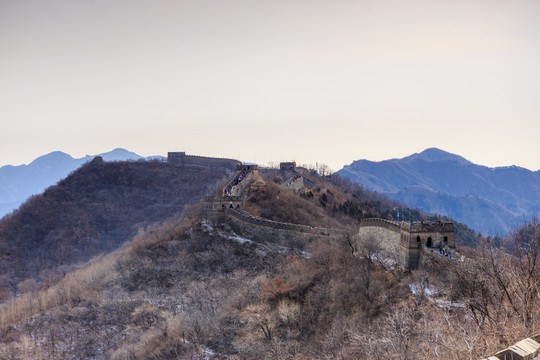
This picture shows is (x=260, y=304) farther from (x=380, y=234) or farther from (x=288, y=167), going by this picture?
(x=288, y=167)

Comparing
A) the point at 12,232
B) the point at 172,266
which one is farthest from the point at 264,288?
the point at 12,232

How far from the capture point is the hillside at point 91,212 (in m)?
101

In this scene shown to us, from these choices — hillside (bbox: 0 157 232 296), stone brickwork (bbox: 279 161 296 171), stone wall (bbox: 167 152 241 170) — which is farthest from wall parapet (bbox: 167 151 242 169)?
stone brickwork (bbox: 279 161 296 171)

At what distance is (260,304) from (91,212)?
9084cm

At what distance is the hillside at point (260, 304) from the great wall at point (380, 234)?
3.32 ft

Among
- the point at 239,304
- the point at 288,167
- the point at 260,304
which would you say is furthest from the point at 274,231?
the point at 288,167

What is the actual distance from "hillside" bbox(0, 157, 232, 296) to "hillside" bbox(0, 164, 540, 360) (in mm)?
42210

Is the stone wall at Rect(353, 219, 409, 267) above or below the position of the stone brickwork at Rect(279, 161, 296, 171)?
below

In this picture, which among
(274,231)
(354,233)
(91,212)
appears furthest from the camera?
(91,212)

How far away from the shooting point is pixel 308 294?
136 feet

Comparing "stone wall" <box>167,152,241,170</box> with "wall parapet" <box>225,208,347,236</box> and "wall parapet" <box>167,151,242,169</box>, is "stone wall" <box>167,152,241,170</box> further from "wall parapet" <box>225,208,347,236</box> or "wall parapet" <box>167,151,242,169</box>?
"wall parapet" <box>225,208,347,236</box>

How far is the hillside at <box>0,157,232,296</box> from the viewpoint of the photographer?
331 feet

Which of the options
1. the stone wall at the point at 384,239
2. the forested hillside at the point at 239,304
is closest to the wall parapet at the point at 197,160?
the forested hillside at the point at 239,304

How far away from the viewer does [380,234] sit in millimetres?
42344
